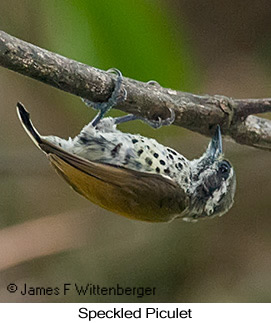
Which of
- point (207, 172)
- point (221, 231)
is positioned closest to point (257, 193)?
point (221, 231)

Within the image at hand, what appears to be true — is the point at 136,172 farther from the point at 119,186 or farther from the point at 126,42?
the point at 126,42

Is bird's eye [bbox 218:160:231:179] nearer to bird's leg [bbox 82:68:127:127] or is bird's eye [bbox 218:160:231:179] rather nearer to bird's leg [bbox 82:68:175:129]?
bird's leg [bbox 82:68:175:129]

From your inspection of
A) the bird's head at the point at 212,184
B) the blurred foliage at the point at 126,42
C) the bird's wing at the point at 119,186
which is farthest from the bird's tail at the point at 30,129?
the bird's head at the point at 212,184

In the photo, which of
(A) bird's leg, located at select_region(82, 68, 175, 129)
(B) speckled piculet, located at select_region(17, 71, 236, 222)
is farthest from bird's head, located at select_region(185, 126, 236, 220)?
(A) bird's leg, located at select_region(82, 68, 175, 129)

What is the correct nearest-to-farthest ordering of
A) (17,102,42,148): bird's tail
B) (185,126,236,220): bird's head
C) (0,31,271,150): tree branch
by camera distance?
(0,31,271,150): tree branch < (17,102,42,148): bird's tail < (185,126,236,220): bird's head

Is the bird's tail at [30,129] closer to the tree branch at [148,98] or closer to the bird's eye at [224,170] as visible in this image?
the tree branch at [148,98]

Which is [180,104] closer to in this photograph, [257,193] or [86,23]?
[86,23]
